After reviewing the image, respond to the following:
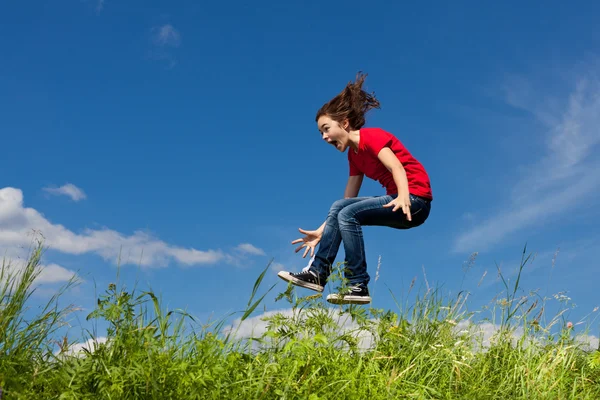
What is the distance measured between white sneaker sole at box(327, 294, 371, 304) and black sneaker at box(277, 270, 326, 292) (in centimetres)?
38

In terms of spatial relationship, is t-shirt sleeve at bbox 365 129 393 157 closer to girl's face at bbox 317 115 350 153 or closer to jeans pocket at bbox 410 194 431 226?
girl's face at bbox 317 115 350 153

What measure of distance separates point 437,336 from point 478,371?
1.48 feet

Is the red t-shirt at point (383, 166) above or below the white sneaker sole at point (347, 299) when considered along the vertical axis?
above

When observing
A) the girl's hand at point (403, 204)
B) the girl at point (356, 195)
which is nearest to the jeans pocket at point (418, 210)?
the girl at point (356, 195)

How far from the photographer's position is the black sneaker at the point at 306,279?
5.62 m

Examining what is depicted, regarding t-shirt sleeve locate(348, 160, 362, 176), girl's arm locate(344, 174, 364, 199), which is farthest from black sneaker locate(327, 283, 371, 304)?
t-shirt sleeve locate(348, 160, 362, 176)

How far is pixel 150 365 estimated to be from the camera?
3.03 meters

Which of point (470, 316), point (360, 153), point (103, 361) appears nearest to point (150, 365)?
point (103, 361)

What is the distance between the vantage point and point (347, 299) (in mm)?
5145

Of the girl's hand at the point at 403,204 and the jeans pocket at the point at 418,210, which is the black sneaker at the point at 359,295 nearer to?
the girl's hand at the point at 403,204

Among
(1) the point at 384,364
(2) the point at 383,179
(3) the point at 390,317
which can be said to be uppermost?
(2) the point at 383,179

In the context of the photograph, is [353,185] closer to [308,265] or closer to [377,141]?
[377,141]

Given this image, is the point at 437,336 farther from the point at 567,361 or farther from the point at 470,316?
the point at 567,361

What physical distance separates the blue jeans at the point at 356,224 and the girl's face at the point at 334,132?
0.66m
